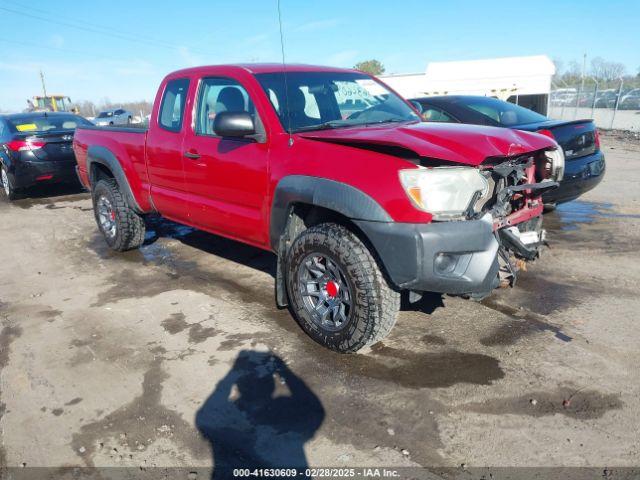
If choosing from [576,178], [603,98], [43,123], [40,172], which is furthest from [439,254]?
[603,98]

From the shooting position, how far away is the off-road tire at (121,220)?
5.61m

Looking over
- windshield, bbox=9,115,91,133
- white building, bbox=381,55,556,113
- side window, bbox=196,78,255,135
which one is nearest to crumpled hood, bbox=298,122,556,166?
side window, bbox=196,78,255,135

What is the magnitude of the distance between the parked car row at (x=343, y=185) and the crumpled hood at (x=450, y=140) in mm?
11

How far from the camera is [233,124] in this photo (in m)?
3.46

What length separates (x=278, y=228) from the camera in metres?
3.65

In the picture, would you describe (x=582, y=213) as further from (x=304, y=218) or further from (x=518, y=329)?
(x=304, y=218)

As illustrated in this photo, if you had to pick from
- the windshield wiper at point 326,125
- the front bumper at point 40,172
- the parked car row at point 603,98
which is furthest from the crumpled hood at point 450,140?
the parked car row at point 603,98

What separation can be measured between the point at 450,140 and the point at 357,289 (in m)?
1.08

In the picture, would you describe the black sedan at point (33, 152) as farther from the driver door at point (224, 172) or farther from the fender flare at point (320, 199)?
the fender flare at point (320, 199)

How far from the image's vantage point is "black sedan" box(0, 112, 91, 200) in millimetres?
8766

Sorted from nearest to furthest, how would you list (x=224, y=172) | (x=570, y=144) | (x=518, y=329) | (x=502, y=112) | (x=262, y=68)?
(x=518, y=329) → (x=224, y=172) → (x=262, y=68) → (x=570, y=144) → (x=502, y=112)

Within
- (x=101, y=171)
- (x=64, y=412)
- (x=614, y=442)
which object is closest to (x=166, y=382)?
(x=64, y=412)

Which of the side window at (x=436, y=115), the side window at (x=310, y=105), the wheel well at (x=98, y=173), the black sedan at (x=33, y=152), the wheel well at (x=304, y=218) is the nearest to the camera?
the wheel well at (x=304, y=218)

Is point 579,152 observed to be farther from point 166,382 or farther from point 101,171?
point 101,171
